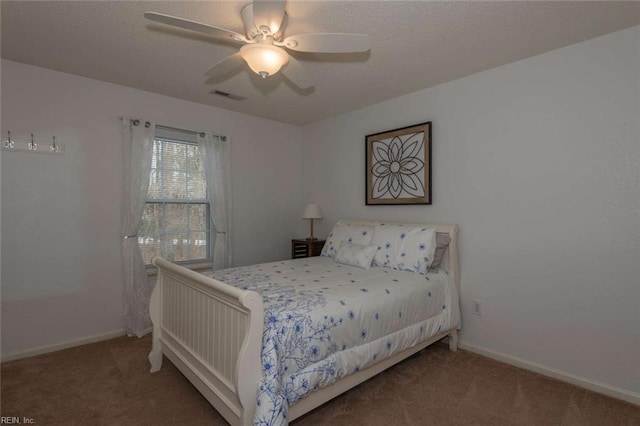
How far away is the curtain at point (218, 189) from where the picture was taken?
141 inches

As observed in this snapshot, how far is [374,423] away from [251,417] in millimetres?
775

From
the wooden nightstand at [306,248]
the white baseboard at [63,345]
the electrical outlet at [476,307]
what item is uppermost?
the wooden nightstand at [306,248]

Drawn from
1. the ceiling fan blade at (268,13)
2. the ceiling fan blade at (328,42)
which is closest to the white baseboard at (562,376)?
the ceiling fan blade at (328,42)

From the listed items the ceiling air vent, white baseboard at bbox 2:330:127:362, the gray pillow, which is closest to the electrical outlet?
the gray pillow

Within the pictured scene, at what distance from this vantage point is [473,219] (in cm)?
280

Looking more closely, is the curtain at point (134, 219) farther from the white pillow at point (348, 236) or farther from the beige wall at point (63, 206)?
the white pillow at point (348, 236)

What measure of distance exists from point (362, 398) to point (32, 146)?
329 cm

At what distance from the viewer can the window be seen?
10.8 ft

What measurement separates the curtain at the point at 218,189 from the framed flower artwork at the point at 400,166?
1666mm

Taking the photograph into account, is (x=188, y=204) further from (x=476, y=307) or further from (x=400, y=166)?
(x=476, y=307)

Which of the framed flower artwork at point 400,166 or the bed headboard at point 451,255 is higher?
the framed flower artwork at point 400,166

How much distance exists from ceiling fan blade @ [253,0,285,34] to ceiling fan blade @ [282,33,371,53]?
11cm

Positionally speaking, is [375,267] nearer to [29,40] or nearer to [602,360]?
[602,360]

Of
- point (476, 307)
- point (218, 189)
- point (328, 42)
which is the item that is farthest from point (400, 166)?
point (218, 189)
